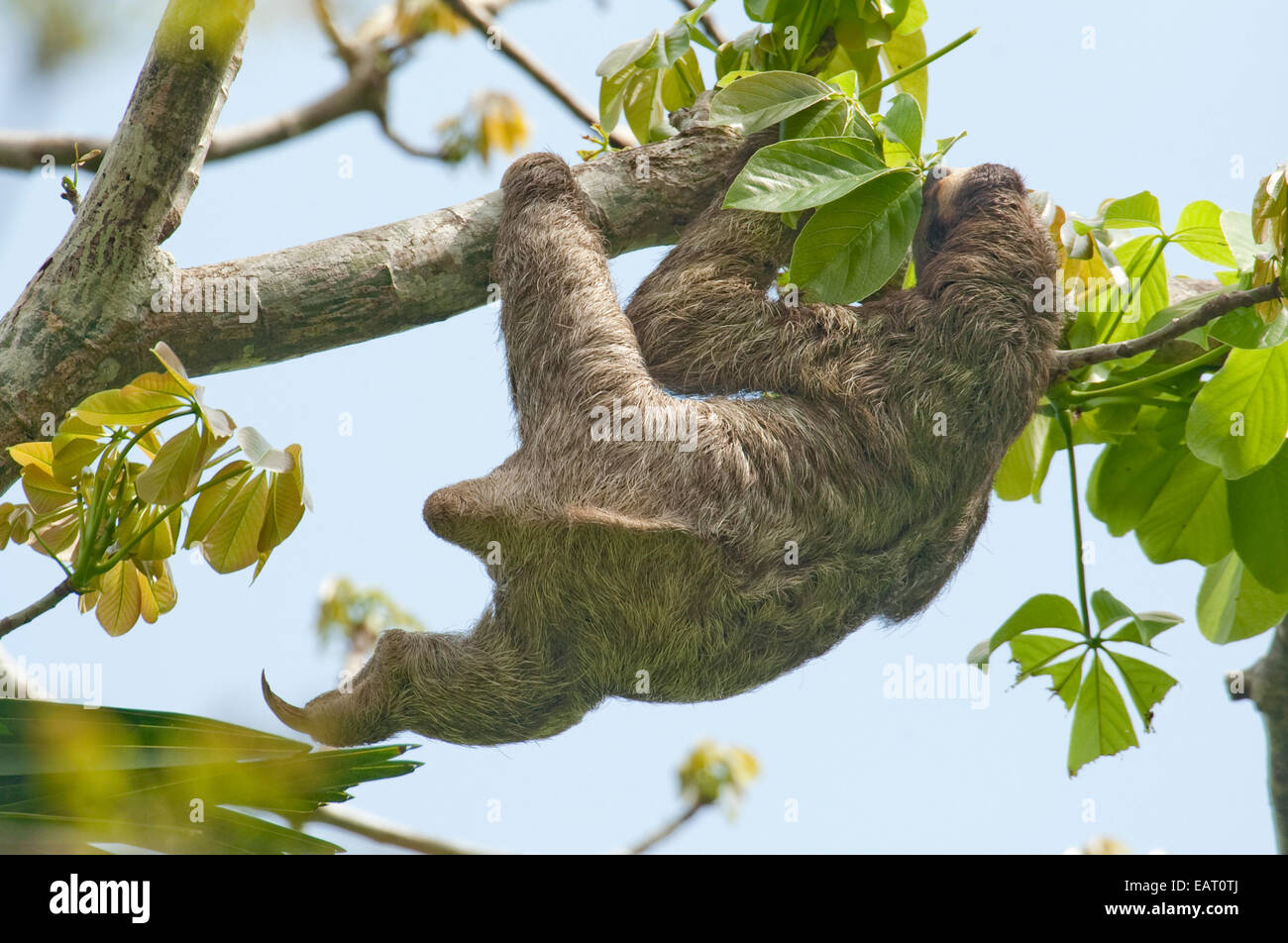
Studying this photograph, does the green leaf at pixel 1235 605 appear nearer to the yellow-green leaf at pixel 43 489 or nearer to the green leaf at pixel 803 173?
the green leaf at pixel 803 173

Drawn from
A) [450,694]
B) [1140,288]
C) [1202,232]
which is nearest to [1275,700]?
[1140,288]

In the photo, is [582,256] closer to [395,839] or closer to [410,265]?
[410,265]

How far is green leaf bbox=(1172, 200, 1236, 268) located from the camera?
16.3 feet

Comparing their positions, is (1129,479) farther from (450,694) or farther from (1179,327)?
(450,694)

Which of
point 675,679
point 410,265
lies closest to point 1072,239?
point 675,679

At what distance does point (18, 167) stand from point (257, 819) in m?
4.87

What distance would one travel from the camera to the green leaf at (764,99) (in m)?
4.54

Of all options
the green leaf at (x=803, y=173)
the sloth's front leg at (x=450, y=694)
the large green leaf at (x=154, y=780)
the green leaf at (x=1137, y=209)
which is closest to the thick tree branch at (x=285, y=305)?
the green leaf at (x=803, y=173)

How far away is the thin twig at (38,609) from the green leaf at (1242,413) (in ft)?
13.6

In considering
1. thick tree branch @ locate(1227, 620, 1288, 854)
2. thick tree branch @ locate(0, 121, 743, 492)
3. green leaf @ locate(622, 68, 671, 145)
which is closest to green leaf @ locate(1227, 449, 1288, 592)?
thick tree branch @ locate(1227, 620, 1288, 854)

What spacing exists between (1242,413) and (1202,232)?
1187 millimetres

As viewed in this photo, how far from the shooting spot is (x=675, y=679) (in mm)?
4879

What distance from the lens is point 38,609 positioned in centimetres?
364

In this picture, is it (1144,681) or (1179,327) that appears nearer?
(1179,327)
